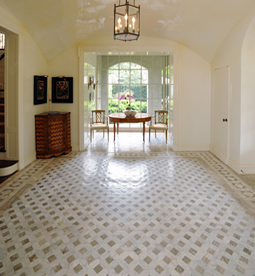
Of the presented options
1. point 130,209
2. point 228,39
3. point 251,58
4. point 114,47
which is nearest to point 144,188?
point 130,209

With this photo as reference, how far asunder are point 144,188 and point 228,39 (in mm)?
3741

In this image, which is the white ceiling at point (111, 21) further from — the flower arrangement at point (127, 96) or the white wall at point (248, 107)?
the flower arrangement at point (127, 96)

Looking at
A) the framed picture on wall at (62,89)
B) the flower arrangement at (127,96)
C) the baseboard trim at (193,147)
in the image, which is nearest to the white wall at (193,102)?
the baseboard trim at (193,147)

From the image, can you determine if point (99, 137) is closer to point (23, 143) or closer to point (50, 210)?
point (23, 143)

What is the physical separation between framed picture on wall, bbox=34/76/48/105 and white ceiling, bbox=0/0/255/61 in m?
0.74

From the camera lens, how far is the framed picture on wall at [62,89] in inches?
292

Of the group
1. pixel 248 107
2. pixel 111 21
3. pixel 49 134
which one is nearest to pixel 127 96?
pixel 111 21

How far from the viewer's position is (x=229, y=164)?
611 centimetres

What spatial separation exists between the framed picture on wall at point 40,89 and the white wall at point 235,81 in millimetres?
4299

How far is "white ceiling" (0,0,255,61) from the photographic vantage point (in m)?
5.07

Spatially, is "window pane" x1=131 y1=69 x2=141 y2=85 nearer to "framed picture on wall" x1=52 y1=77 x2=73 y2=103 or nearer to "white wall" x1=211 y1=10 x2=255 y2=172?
"framed picture on wall" x1=52 y1=77 x2=73 y2=103

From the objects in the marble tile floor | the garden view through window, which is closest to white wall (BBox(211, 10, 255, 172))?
the marble tile floor

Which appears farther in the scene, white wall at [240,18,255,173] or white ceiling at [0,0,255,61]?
white wall at [240,18,255,173]

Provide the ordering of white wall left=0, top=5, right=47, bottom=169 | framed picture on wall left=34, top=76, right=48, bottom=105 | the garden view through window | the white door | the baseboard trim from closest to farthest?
white wall left=0, top=5, right=47, bottom=169 < the white door < framed picture on wall left=34, top=76, right=48, bottom=105 < the baseboard trim < the garden view through window
